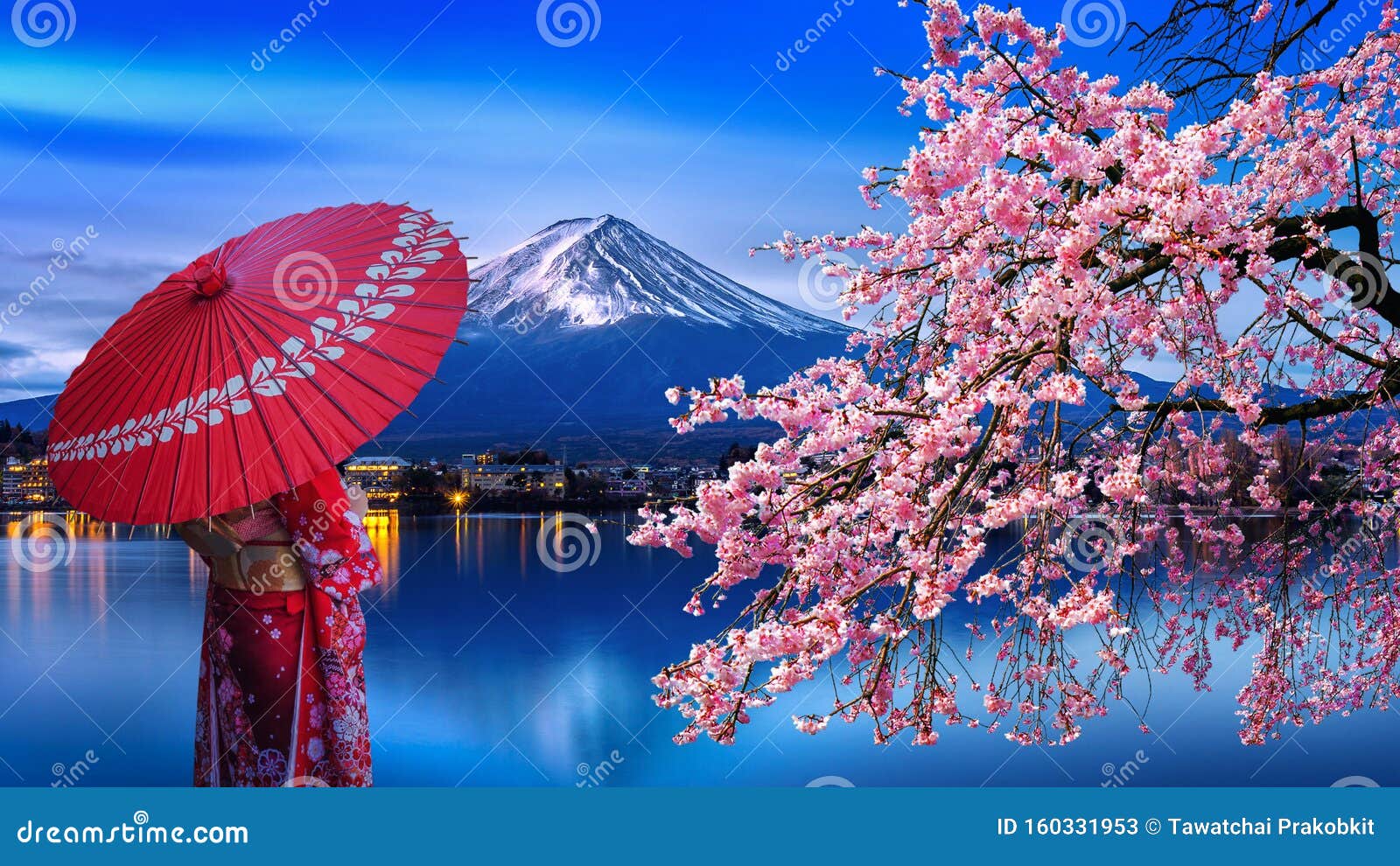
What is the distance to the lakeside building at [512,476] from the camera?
1216 cm

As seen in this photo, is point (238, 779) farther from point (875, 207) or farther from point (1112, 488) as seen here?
point (875, 207)

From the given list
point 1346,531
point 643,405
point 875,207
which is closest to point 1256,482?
point 1346,531

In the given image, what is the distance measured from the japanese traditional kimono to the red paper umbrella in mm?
304

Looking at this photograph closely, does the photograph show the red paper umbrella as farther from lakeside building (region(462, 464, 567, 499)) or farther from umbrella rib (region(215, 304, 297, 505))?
lakeside building (region(462, 464, 567, 499))

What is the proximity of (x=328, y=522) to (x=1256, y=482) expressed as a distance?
3.78 meters

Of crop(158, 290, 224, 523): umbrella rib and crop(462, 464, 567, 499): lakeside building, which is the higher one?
crop(462, 464, 567, 499): lakeside building

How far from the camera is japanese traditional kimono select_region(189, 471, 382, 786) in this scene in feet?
9.18

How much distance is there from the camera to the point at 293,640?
A: 287cm

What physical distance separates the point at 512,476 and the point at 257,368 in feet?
33.0

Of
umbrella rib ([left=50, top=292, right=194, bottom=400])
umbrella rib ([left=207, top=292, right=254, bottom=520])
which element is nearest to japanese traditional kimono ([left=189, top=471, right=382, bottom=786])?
umbrella rib ([left=207, top=292, right=254, bottom=520])

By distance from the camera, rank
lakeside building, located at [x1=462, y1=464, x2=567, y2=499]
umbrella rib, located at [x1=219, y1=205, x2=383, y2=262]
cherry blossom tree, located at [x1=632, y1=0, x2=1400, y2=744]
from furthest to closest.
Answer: lakeside building, located at [x1=462, y1=464, x2=567, y2=499]
umbrella rib, located at [x1=219, y1=205, x2=383, y2=262]
cherry blossom tree, located at [x1=632, y1=0, x2=1400, y2=744]

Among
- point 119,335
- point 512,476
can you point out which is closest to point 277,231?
point 119,335

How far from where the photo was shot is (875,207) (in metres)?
3.80

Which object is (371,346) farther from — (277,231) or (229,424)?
(277,231)
